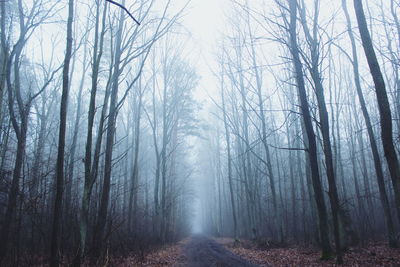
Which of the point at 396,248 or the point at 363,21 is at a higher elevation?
the point at 363,21

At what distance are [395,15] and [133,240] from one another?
48.0ft

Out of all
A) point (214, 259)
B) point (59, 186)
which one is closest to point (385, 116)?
point (59, 186)

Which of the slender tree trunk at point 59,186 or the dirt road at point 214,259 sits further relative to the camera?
the dirt road at point 214,259

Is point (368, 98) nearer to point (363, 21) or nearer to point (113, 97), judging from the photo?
point (363, 21)

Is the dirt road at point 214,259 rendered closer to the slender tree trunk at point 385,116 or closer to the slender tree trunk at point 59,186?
the slender tree trunk at point 385,116

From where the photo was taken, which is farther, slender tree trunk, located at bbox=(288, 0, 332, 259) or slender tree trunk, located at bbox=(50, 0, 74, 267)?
slender tree trunk, located at bbox=(288, 0, 332, 259)

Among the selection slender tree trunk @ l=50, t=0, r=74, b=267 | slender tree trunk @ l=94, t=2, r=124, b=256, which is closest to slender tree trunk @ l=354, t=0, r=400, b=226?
slender tree trunk @ l=94, t=2, r=124, b=256

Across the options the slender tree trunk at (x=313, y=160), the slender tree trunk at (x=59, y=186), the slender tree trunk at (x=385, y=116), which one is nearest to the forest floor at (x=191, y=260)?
the slender tree trunk at (x=313, y=160)

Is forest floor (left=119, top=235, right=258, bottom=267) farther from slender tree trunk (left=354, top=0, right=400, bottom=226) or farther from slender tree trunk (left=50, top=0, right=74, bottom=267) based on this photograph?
slender tree trunk (left=354, top=0, right=400, bottom=226)

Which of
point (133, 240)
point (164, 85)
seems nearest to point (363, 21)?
point (133, 240)

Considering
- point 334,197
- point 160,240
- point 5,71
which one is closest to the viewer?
point 334,197

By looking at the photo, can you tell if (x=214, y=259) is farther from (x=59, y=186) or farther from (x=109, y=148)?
(x=59, y=186)

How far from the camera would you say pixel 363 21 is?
20.3 ft

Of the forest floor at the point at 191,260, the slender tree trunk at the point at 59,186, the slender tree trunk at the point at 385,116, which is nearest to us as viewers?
the slender tree trunk at the point at 59,186
